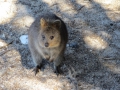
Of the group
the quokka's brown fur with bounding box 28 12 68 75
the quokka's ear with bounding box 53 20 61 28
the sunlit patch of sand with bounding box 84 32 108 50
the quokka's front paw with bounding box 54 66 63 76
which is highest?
the quokka's ear with bounding box 53 20 61 28

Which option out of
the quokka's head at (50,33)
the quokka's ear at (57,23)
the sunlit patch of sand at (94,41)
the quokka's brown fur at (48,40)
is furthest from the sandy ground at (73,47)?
the quokka's ear at (57,23)

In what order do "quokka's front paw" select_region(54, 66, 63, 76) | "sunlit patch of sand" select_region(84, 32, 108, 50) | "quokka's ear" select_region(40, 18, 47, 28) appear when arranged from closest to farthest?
"quokka's ear" select_region(40, 18, 47, 28) → "quokka's front paw" select_region(54, 66, 63, 76) → "sunlit patch of sand" select_region(84, 32, 108, 50)

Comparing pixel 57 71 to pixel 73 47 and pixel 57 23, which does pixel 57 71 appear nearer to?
pixel 73 47

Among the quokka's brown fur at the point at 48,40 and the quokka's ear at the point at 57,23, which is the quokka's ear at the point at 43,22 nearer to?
the quokka's brown fur at the point at 48,40

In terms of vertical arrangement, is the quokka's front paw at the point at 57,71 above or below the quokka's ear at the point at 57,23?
below

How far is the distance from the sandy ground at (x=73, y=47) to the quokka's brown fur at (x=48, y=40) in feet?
0.85

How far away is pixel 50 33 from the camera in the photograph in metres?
4.08

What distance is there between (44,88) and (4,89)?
0.58 meters

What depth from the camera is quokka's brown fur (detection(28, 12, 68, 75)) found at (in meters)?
4.09

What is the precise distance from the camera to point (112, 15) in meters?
5.77

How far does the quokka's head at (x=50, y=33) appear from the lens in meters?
4.08

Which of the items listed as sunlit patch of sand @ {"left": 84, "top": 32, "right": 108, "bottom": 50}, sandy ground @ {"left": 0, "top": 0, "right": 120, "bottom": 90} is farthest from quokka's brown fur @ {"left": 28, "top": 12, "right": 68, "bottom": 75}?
sunlit patch of sand @ {"left": 84, "top": 32, "right": 108, "bottom": 50}

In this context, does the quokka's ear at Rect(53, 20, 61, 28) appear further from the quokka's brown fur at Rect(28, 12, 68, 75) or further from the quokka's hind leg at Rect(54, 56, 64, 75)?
the quokka's hind leg at Rect(54, 56, 64, 75)

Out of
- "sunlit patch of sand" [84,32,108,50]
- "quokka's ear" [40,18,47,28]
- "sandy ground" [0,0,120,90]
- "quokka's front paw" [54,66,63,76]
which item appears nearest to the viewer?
"quokka's ear" [40,18,47,28]
